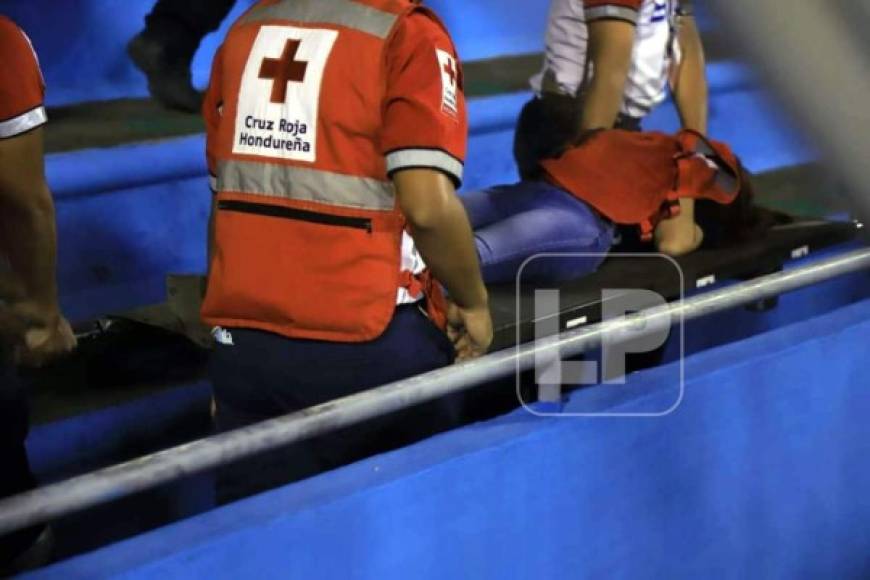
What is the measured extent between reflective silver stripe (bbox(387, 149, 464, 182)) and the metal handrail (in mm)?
219

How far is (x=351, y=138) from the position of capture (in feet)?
4.13

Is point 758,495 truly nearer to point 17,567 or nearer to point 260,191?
point 260,191

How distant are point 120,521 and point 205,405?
231 millimetres

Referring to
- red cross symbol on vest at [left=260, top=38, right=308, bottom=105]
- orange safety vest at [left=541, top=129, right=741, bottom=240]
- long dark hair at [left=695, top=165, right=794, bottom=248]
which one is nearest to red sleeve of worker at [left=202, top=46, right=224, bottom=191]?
red cross symbol on vest at [left=260, top=38, right=308, bottom=105]

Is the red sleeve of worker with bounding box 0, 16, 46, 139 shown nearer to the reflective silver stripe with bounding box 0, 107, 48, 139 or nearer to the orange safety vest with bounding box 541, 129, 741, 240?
the reflective silver stripe with bounding box 0, 107, 48, 139

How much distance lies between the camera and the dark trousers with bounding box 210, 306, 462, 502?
1.34 meters

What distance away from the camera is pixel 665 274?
200 cm

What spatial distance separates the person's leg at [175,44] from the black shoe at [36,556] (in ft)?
4.86

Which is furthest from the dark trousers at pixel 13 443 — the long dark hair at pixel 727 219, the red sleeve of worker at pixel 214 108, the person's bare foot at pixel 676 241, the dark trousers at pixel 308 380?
the long dark hair at pixel 727 219

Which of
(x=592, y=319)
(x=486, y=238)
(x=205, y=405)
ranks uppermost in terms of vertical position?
(x=486, y=238)

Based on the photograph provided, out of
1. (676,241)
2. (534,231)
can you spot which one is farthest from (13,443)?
(676,241)

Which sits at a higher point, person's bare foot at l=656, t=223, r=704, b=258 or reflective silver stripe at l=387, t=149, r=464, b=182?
reflective silver stripe at l=387, t=149, r=464, b=182

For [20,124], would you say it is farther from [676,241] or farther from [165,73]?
[165,73]

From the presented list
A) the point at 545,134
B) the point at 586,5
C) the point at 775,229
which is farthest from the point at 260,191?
the point at 775,229
